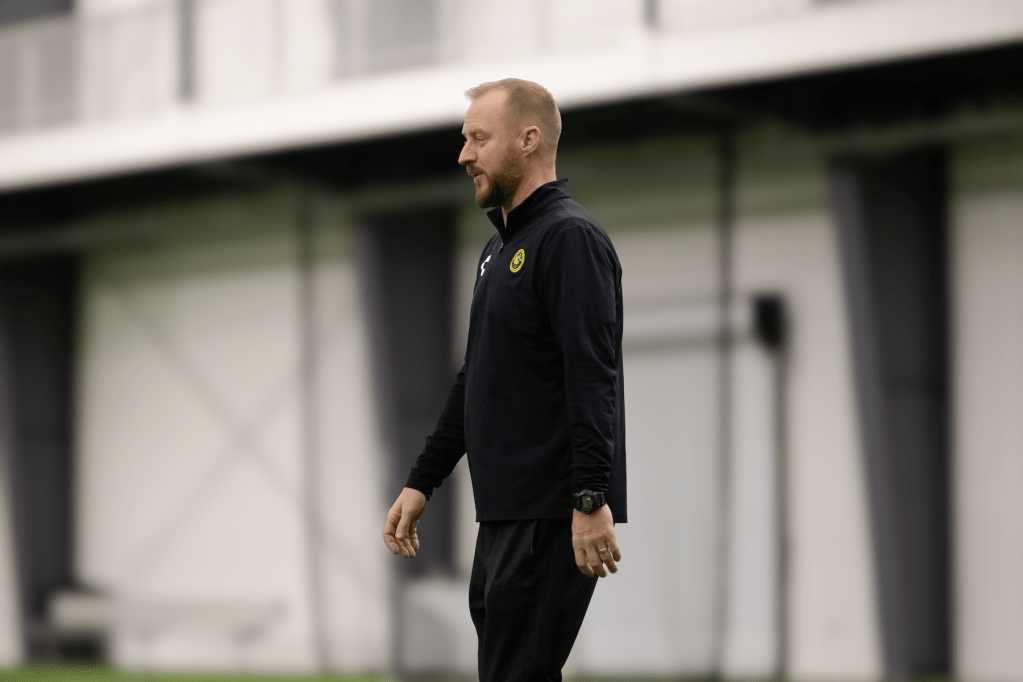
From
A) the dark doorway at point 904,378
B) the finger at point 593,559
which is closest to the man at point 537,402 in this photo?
the finger at point 593,559

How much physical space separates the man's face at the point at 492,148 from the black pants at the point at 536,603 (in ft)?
2.42

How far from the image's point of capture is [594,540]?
276 centimetres

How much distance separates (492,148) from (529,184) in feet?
0.41

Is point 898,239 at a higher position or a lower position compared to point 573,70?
lower

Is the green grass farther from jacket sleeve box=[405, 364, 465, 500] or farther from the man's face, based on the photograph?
the man's face

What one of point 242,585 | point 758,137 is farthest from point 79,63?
point 758,137

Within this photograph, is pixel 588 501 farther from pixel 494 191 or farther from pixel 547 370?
pixel 494 191

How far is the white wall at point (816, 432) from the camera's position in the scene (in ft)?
29.3

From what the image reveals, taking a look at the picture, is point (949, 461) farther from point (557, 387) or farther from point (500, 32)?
point (557, 387)

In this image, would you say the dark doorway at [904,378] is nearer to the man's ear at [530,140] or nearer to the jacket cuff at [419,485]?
the jacket cuff at [419,485]

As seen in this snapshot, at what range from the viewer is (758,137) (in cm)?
952

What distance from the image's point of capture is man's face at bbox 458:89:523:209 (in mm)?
3029

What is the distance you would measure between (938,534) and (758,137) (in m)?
2.94

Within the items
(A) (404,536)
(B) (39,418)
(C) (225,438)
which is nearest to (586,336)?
(A) (404,536)
